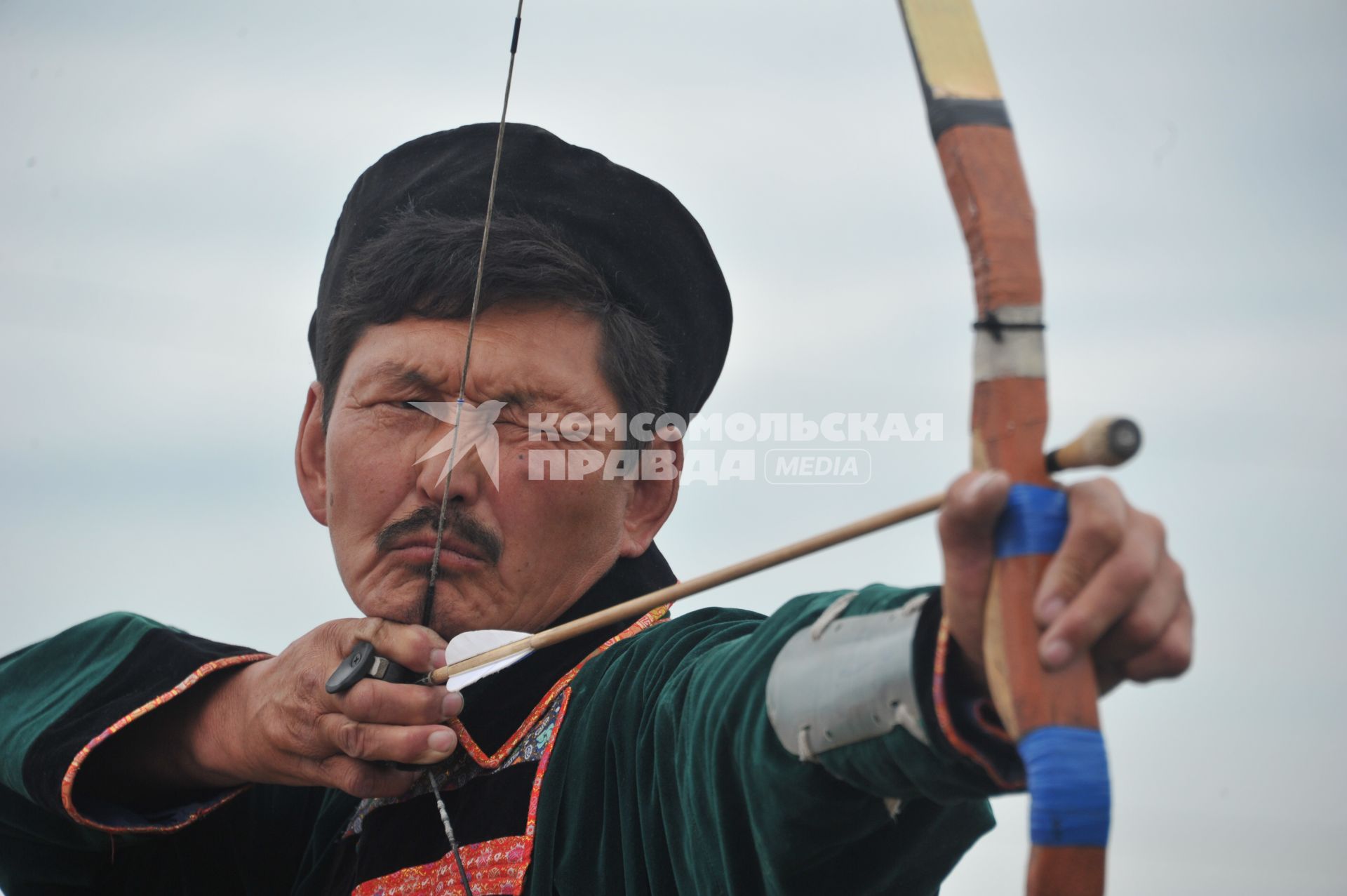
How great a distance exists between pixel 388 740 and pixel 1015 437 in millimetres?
1040

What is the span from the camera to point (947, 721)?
1.03 meters

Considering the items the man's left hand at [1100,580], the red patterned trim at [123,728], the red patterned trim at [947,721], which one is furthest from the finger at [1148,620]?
the red patterned trim at [123,728]

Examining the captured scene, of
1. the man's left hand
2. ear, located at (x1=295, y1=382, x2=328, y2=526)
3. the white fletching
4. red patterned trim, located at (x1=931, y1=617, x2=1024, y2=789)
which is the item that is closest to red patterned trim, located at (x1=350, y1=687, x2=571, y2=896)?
the white fletching

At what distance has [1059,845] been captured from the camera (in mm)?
902

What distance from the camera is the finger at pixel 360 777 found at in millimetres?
1754

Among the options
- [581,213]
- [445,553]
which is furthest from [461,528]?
[581,213]

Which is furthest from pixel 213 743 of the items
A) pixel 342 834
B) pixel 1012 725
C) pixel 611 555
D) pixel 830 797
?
pixel 1012 725

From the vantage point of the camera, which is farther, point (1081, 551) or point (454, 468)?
point (454, 468)

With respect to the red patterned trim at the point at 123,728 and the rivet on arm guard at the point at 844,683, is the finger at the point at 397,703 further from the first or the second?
the rivet on arm guard at the point at 844,683

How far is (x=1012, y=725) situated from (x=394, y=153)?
1.63 metres

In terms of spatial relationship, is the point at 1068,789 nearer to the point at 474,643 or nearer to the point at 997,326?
the point at 997,326

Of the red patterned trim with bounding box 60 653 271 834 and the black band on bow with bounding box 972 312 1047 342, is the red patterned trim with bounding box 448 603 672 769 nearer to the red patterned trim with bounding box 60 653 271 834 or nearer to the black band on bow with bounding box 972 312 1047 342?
the red patterned trim with bounding box 60 653 271 834

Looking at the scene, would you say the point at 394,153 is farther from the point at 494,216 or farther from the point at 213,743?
the point at 213,743

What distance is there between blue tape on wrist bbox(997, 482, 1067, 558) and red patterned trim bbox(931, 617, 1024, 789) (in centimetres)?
11
